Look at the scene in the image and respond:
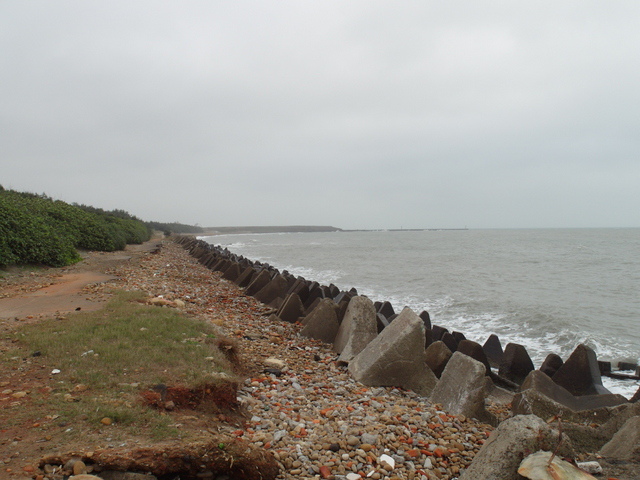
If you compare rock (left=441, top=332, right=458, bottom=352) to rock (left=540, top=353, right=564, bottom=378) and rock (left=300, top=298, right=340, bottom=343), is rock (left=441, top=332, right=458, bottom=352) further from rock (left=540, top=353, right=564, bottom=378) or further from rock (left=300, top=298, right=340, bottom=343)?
rock (left=300, top=298, right=340, bottom=343)

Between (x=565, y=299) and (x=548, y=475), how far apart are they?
16.3 meters

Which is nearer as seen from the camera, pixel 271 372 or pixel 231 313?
pixel 271 372

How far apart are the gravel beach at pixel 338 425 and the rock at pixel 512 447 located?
0.69 m

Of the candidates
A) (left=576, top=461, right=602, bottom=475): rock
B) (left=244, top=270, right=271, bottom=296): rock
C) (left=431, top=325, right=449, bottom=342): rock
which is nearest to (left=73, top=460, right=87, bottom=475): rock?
(left=576, top=461, right=602, bottom=475): rock

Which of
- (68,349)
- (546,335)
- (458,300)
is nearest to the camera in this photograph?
(68,349)

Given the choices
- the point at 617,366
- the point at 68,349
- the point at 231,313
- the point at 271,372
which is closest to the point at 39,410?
the point at 68,349

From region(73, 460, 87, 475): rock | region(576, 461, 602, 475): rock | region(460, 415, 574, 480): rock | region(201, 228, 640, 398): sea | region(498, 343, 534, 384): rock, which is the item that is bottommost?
region(201, 228, 640, 398): sea

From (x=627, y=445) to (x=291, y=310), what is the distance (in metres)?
7.03

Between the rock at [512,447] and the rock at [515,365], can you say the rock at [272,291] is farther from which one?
the rock at [512,447]

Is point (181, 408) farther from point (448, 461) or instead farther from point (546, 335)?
point (546, 335)

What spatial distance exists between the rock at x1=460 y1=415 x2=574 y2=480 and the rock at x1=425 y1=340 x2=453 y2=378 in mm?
3428

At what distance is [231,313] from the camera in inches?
390

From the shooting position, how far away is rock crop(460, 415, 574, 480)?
276cm

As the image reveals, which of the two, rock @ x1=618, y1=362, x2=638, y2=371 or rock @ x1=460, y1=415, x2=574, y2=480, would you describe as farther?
rock @ x1=618, y1=362, x2=638, y2=371
